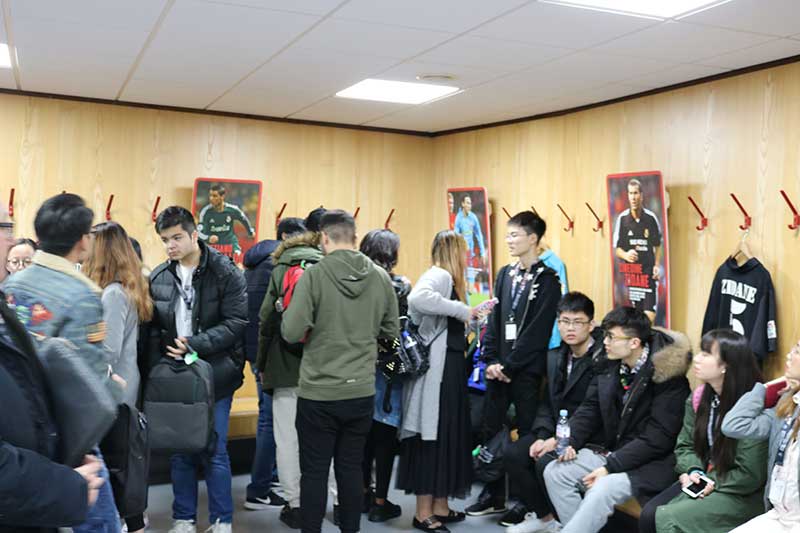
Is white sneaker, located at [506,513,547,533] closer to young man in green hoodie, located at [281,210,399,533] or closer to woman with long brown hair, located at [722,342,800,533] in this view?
young man in green hoodie, located at [281,210,399,533]

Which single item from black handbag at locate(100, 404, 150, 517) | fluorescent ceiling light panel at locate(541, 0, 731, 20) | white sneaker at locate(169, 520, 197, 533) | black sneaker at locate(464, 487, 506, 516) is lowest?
black sneaker at locate(464, 487, 506, 516)

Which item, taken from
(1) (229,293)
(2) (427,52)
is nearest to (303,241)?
(1) (229,293)

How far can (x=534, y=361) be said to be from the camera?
4480mm

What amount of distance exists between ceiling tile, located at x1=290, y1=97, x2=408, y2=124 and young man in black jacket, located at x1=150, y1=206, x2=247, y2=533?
83.2 inches

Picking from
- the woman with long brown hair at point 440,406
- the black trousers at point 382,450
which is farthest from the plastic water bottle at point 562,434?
the black trousers at point 382,450

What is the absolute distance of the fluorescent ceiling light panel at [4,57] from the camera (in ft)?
14.3

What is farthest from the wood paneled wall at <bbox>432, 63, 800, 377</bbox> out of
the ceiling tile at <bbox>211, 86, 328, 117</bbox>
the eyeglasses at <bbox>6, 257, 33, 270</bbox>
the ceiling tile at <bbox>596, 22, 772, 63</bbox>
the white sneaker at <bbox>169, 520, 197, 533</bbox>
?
the eyeglasses at <bbox>6, 257, 33, 270</bbox>

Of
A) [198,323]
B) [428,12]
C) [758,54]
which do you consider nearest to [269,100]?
[198,323]

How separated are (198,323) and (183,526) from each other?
101 centimetres

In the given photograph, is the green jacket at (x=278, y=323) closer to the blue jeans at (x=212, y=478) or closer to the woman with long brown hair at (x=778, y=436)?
the blue jeans at (x=212, y=478)

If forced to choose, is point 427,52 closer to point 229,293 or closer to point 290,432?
point 229,293

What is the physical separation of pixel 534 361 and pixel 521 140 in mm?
2256

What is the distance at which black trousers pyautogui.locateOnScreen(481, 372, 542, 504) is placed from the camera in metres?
4.52

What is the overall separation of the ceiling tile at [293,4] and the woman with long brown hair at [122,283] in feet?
3.44
